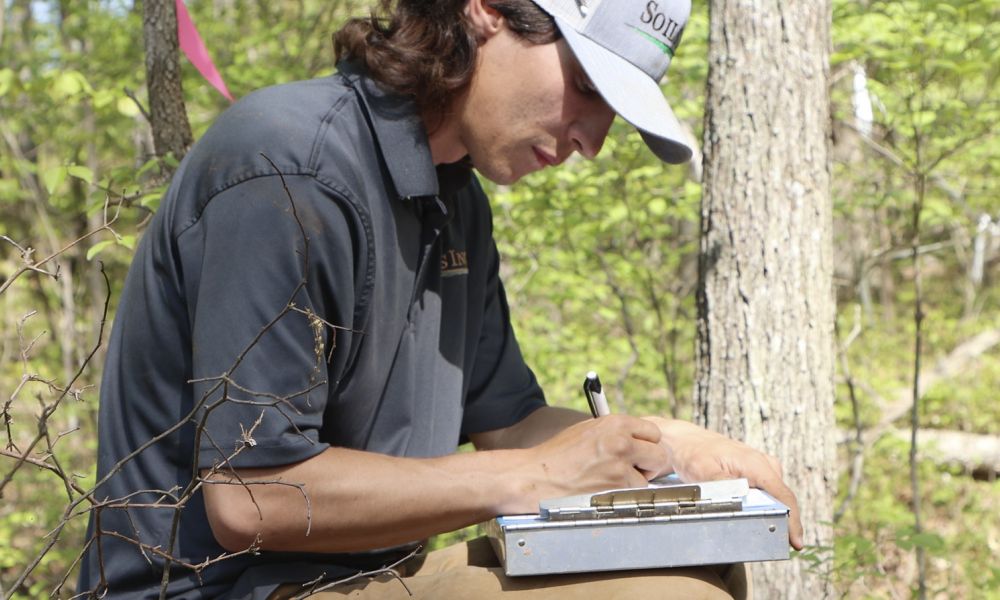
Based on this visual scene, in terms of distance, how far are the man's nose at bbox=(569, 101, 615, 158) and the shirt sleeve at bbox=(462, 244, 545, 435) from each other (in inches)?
21.4

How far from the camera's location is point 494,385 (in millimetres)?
2410

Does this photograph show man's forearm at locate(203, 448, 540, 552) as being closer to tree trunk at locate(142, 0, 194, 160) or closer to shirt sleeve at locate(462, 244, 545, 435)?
shirt sleeve at locate(462, 244, 545, 435)

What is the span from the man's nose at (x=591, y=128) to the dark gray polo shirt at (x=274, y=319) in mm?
272

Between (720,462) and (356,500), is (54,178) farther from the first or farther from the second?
(720,462)

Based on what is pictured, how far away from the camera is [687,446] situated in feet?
6.92

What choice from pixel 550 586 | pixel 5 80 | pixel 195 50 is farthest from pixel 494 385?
pixel 5 80

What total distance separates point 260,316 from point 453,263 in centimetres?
68

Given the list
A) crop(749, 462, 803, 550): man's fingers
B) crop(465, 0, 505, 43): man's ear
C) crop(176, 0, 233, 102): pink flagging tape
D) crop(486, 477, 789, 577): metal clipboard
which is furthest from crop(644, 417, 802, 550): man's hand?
crop(176, 0, 233, 102): pink flagging tape

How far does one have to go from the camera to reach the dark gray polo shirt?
1.58 m

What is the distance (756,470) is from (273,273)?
101 cm

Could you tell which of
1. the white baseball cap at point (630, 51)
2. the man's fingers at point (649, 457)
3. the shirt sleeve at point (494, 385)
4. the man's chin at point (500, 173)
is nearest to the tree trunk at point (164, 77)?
the shirt sleeve at point (494, 385)

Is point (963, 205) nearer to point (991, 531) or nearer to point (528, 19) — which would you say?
point (991, 531)

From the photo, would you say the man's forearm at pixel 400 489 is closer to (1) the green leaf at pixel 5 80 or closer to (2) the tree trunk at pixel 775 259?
(2) the tree trunk at pixel 775 259

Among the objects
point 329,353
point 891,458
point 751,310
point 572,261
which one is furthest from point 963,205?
point 329,353
